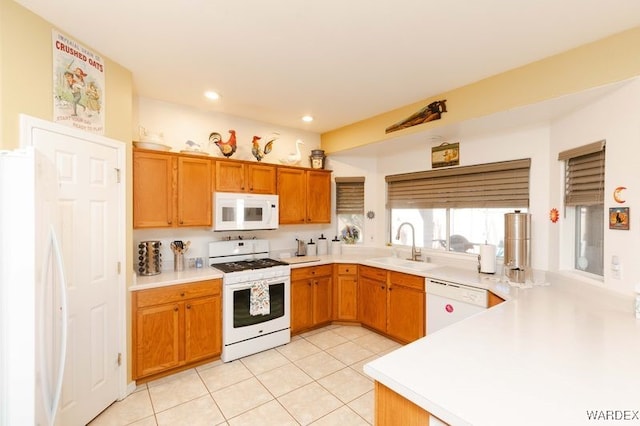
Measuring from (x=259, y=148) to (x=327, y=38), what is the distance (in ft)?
6.40

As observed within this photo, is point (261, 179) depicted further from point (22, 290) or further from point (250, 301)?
point (22, 290)

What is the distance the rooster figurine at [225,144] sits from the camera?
3.32 meters

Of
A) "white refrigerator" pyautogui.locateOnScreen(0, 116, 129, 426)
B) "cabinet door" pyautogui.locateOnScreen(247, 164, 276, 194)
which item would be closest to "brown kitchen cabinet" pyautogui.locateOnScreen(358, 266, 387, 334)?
"cabinet door" pyautogui.locateOnScreen(247, 164, 276, 194)

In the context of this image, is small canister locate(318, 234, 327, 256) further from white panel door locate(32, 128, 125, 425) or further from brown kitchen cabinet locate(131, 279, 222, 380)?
white panel door locate(32, 128, 125, 425)

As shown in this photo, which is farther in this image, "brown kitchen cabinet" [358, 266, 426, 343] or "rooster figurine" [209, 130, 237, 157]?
"rooster figurine" [209, 130, 237, 157]

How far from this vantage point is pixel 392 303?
131 inches

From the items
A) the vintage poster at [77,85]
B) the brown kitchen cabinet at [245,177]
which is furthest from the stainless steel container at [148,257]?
the vintage poster at [77,85]

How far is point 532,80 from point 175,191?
11.1 feet

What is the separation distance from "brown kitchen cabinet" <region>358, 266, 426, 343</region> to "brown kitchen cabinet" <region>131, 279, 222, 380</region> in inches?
72.6

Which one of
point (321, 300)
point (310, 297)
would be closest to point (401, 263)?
point (321, 300)

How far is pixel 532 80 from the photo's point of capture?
2.19 meters

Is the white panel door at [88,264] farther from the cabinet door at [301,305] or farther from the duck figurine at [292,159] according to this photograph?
the duck figurine at [292,159]

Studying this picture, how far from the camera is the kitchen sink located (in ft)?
11.1

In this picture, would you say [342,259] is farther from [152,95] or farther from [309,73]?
[152,95]
